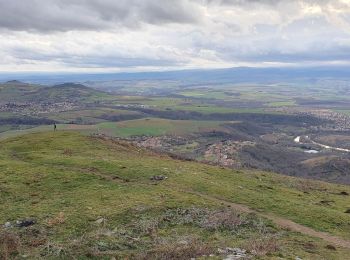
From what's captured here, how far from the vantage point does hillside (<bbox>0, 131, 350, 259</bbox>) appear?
26.7 meters

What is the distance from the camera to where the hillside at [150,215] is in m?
26.7

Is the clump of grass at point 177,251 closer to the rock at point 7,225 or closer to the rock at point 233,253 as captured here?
the rock at point 233,253

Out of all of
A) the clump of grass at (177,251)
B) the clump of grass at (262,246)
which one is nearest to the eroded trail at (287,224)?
the clump of grass at (262,246)

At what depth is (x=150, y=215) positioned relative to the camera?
34.8 metres

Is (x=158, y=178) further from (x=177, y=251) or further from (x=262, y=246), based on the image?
(x=177, y=251)

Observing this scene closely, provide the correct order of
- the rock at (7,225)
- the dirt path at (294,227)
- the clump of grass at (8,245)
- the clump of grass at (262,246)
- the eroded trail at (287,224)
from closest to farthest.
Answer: the clump of grass at (8,245) < the clump of grass at (262,246) < the rock at (7,225) < the dirt path at (294,227) < the eroded trail at (287,224)

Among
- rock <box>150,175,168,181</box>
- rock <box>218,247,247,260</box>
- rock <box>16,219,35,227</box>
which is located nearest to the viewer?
rock <box>218,247,247,260</box>

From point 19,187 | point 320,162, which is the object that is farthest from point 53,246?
point 320,162

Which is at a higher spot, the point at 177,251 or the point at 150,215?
the point at 177,251

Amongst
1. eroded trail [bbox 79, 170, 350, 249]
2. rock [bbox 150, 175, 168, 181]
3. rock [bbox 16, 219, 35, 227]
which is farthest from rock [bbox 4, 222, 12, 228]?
rock [bbox 150, 175, 168, 181]

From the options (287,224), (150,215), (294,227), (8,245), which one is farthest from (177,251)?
(287,224)

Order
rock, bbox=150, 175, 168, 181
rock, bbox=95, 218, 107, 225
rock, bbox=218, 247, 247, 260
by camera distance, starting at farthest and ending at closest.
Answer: rock, bbox=150, 175, 168, 181, rock, bbox=95, 218, 107, 225, rock, bbox=218, 247, 247, 260

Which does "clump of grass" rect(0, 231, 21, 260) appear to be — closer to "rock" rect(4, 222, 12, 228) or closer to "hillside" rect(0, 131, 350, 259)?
"hillside" rect(0, 131, 350, 259)

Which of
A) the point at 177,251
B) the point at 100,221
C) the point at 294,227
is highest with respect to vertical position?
the point at 177,251
